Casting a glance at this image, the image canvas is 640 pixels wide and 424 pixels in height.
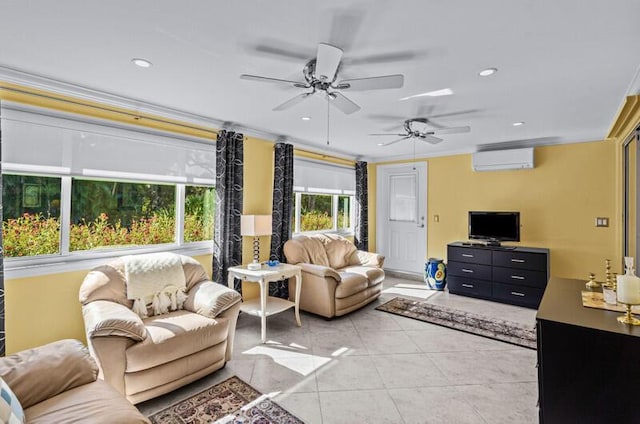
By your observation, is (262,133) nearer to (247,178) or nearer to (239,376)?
(247,178)

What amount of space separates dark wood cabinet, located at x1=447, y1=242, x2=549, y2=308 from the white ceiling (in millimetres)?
2014

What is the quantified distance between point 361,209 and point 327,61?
14.5 feet

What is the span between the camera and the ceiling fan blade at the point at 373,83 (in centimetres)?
213

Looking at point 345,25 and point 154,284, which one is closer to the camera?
point 345,25

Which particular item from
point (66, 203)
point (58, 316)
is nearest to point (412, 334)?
point (58, 316)

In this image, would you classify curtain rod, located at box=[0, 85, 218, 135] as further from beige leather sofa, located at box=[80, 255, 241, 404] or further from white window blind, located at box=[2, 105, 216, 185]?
beige leather sofa, located at box=[80, 255, 241, 404]

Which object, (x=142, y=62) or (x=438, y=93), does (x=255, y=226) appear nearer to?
(x=142, y=62)

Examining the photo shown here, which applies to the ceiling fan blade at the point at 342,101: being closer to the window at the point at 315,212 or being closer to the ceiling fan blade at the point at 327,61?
the ceiling fan blade at the point at 327,61

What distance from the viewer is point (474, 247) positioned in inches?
195

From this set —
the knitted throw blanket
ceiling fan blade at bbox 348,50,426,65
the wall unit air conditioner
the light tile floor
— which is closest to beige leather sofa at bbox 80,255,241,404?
the knitted throw blanket

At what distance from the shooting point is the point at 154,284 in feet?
9.32

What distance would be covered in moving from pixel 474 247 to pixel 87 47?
201 inches

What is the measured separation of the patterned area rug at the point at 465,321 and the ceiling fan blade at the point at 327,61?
3.11 meters

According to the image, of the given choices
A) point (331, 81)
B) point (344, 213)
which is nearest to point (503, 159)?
point (344, 213)
